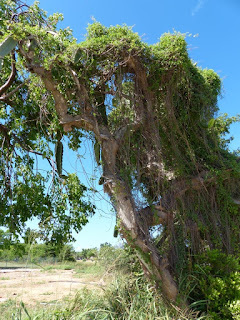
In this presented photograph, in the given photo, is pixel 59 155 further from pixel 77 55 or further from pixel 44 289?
pixel 44 289

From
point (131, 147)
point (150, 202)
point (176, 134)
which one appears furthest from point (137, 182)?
point (176, 134)

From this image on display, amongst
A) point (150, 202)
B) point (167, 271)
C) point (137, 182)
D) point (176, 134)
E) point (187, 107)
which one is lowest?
point (167, 271)

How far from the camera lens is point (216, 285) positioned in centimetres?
432

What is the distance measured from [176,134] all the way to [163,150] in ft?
1.56

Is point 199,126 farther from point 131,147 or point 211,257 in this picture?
point 211,257

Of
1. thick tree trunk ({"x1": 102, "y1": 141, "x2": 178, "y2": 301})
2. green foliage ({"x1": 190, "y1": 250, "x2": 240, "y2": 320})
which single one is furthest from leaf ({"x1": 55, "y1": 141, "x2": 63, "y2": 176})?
green foliage ({"x1": 190, "y1": 250, "x2": 240, "y2": 320})

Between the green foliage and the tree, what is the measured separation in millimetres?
296

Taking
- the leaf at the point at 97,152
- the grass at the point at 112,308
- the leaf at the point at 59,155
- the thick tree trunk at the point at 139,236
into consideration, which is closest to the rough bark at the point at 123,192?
the thick tree trunk at the point at 139,236

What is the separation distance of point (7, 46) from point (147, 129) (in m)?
2.87

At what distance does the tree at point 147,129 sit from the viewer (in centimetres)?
454

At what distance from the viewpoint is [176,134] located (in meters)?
5.88

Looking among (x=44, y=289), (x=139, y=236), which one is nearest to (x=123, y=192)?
(x=139, y=236)

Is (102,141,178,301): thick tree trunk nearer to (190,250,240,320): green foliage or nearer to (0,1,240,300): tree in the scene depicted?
(0,1,240,300): tree

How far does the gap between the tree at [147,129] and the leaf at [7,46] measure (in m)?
0.04
